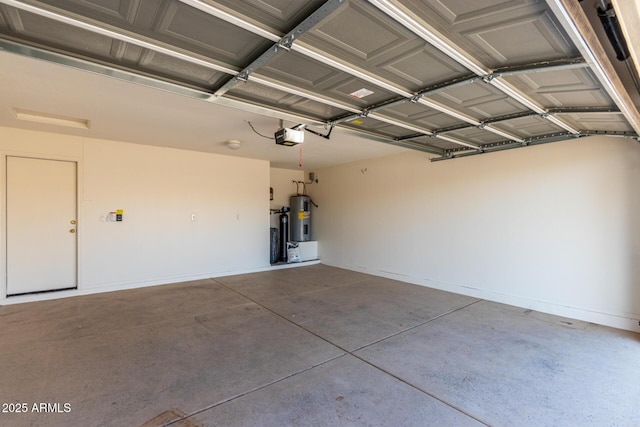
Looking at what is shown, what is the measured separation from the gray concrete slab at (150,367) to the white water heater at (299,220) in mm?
4267

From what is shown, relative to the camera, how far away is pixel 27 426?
1900 millimetres

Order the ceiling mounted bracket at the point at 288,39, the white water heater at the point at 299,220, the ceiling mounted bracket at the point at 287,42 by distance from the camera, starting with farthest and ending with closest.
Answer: the white water heater at the point at 299,220, the ceiling mounted bracket at the point at 287,42, the ceiling mounted bracket at the point at 288,39

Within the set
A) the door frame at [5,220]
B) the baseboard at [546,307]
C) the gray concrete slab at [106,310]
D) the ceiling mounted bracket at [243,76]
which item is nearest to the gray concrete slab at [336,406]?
the gray concrete slab at [106,310]

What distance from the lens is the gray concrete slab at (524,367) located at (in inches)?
82.6

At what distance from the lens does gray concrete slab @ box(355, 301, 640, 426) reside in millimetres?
2098

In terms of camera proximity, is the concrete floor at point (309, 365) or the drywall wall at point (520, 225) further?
the drywall wall at point (520, 225)

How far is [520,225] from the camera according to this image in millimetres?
4434

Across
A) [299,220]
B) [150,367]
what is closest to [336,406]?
[150,367]

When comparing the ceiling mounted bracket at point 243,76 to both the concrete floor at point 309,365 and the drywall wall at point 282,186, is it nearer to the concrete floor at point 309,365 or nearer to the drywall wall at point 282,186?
the concrete floor at point 309,365

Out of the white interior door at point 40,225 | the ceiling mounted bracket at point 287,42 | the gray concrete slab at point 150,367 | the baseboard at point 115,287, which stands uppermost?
the ceiling mounted bracket at point 287,42

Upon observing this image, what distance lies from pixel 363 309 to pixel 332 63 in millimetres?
3315

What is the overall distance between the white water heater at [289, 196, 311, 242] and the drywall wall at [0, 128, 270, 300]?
3.47 feet

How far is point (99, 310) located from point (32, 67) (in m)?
3.13

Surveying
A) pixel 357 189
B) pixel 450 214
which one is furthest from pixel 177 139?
pixel 450 214
